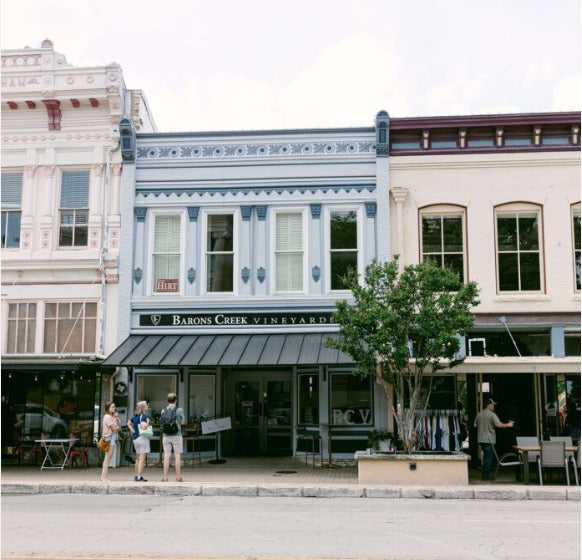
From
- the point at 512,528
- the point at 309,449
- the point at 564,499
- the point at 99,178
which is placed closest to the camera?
the point at 512,528

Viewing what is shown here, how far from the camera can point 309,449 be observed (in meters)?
18.1

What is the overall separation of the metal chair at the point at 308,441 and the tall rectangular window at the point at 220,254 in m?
4.02

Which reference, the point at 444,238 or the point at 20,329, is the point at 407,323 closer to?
the point at 444,238

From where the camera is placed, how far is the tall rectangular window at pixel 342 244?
1861 cm

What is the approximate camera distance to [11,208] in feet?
63.8

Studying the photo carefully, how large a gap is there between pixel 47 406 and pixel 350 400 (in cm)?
771

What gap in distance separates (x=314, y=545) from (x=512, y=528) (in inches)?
118

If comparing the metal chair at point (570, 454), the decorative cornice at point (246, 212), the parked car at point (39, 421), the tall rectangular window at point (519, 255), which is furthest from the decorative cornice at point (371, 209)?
the parked car at point (39, 421)

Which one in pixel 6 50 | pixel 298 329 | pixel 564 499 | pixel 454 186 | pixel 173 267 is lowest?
pixel 564 499

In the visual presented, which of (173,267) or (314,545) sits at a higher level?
(173,267)

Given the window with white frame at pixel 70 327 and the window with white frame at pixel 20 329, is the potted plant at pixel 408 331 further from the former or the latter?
the window with white frame at pixel 20 329

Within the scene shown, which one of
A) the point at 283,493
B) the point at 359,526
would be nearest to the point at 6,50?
the point at 283,493

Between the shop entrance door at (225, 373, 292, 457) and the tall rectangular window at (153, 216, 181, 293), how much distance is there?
307 centimetres

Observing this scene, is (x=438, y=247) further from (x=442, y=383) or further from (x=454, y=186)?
(x=442, y=383)
